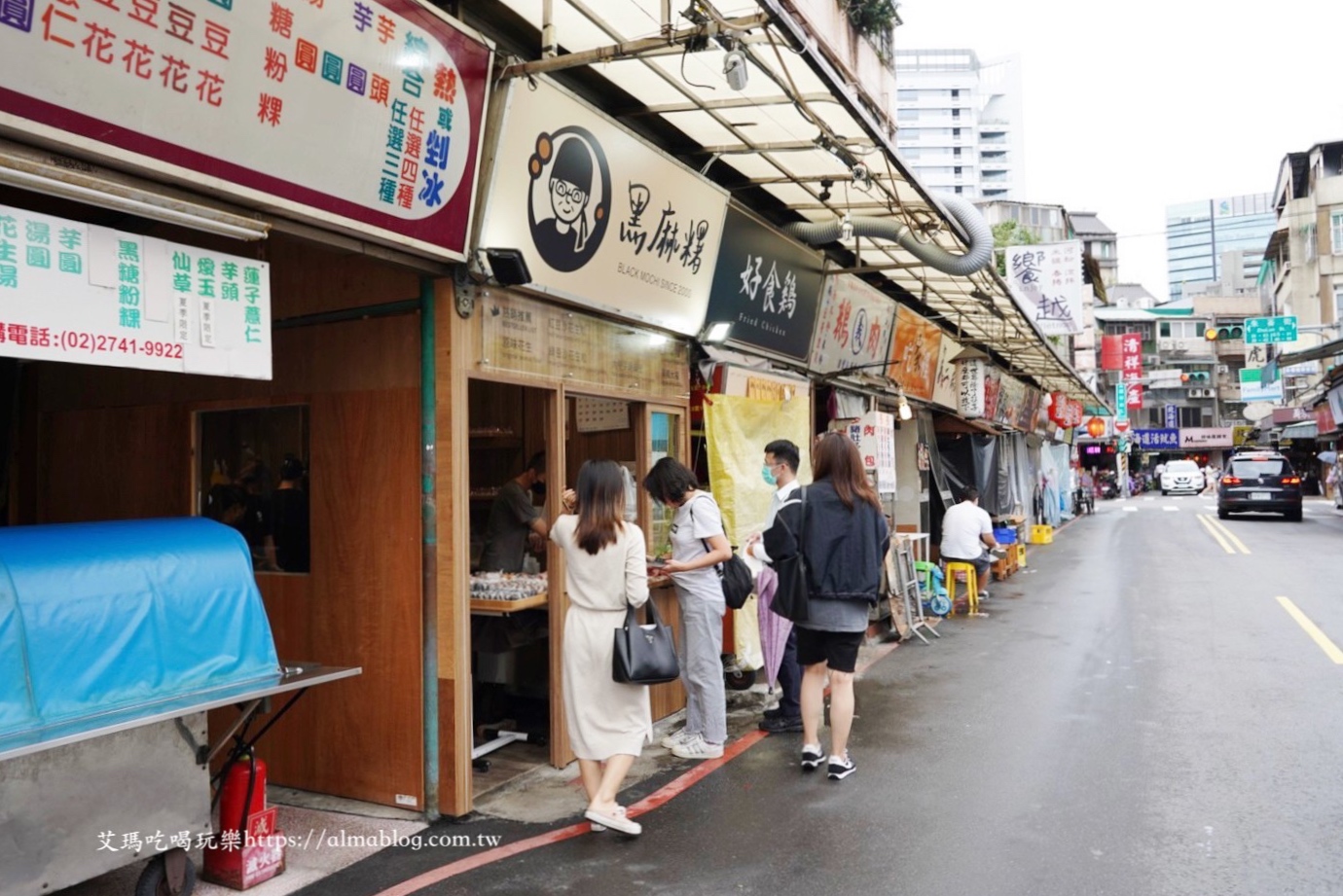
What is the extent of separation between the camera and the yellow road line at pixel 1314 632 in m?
9.04

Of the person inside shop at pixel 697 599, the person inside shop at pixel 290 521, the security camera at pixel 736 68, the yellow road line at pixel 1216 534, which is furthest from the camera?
the yellow road line at pixel 1216 534

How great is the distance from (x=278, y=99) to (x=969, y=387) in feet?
51.4

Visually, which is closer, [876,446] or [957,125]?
[876,446]

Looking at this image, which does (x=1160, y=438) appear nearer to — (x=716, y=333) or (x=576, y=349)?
(x=716, y=333)

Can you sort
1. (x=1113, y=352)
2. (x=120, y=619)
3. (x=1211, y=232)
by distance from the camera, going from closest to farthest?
(x=120, y=619) < (x=1113, y=352) < (x=1211, y=232)

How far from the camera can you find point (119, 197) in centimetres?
345

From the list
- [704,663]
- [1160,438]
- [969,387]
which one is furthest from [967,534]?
[1160,438]

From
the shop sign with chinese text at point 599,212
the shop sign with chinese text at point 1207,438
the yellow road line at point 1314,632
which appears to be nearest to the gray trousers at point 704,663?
the shop sign with chinese text at point 599,212

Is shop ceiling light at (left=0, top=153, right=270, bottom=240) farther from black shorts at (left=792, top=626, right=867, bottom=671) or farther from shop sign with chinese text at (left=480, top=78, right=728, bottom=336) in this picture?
black shorts at (left=792, top=626, right=867, bottom=671)

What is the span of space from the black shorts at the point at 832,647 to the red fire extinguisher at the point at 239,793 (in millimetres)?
3177

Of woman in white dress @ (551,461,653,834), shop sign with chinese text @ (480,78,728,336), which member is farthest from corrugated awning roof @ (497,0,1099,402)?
woman in white dress @ (551,461,653,834)

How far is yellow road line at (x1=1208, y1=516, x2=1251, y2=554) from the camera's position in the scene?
19.6 meters

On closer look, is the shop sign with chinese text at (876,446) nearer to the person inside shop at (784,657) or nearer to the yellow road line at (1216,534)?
the person inside shop at (784,657)

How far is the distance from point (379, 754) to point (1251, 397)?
4745 centimetres
